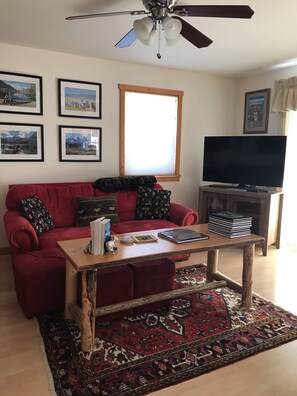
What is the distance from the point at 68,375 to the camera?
5.81 feet

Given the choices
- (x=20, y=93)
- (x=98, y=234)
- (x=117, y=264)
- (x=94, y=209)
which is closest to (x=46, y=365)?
(x=117, y=264)

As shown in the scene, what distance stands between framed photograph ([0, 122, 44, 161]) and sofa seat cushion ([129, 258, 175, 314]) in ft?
6.99

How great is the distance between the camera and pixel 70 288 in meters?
2.28

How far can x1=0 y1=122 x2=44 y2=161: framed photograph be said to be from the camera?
355 centimetres

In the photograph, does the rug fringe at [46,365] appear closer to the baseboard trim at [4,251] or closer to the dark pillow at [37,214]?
the dark pillow at [37,214]

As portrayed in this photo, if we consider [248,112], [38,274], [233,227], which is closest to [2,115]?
[38,274]

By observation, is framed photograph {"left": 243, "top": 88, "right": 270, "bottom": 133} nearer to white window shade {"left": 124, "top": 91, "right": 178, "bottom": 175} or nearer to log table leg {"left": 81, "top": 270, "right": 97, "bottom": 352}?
white window shade {"left": 124, "top": 91, "right": 178, "bottom": 175}

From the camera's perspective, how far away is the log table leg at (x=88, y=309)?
1931 millimetres

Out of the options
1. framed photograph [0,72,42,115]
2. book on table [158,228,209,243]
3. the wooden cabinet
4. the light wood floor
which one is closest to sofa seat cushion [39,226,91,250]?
the light wood floor

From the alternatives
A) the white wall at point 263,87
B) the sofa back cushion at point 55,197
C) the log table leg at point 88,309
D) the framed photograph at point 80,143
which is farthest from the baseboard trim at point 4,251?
the white wall at point 263,87

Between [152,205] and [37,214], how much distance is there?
1437 millimetres

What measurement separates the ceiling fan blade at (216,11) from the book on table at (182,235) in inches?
62.1

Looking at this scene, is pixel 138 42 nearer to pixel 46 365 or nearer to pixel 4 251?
pixel 4 251

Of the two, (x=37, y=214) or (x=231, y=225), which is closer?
(x=231, y=225)
